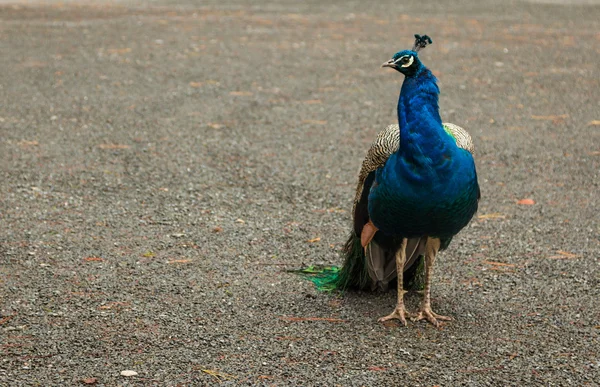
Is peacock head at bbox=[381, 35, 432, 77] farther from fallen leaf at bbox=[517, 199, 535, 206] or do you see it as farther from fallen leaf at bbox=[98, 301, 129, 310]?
fallen leaf at bbox=[517, 199, 535, 206]

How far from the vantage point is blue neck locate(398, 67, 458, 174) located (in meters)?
3.92

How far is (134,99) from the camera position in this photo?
Answer: 8867 millimetres

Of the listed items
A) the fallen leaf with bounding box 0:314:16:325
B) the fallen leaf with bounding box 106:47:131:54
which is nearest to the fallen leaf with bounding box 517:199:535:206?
the fallen leaf with bounding box 0:314:16:325

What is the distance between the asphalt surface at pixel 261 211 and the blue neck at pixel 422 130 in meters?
0.92

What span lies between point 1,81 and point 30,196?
12.5ft

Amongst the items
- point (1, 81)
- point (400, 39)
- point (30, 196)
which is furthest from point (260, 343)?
point (400, 39)

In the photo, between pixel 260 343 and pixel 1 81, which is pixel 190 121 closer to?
pixel 1 81

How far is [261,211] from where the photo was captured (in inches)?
236

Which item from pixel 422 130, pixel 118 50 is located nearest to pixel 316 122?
pixel 118 50

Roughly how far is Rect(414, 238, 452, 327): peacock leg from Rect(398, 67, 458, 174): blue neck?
601 mm

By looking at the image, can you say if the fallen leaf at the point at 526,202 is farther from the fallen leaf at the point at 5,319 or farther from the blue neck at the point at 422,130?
the fallen leaf at the point at 5,319

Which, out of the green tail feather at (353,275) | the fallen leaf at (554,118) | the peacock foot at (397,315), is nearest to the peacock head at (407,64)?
the green tail feather at (353,275)

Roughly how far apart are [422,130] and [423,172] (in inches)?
8.0

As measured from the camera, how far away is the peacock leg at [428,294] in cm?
439
